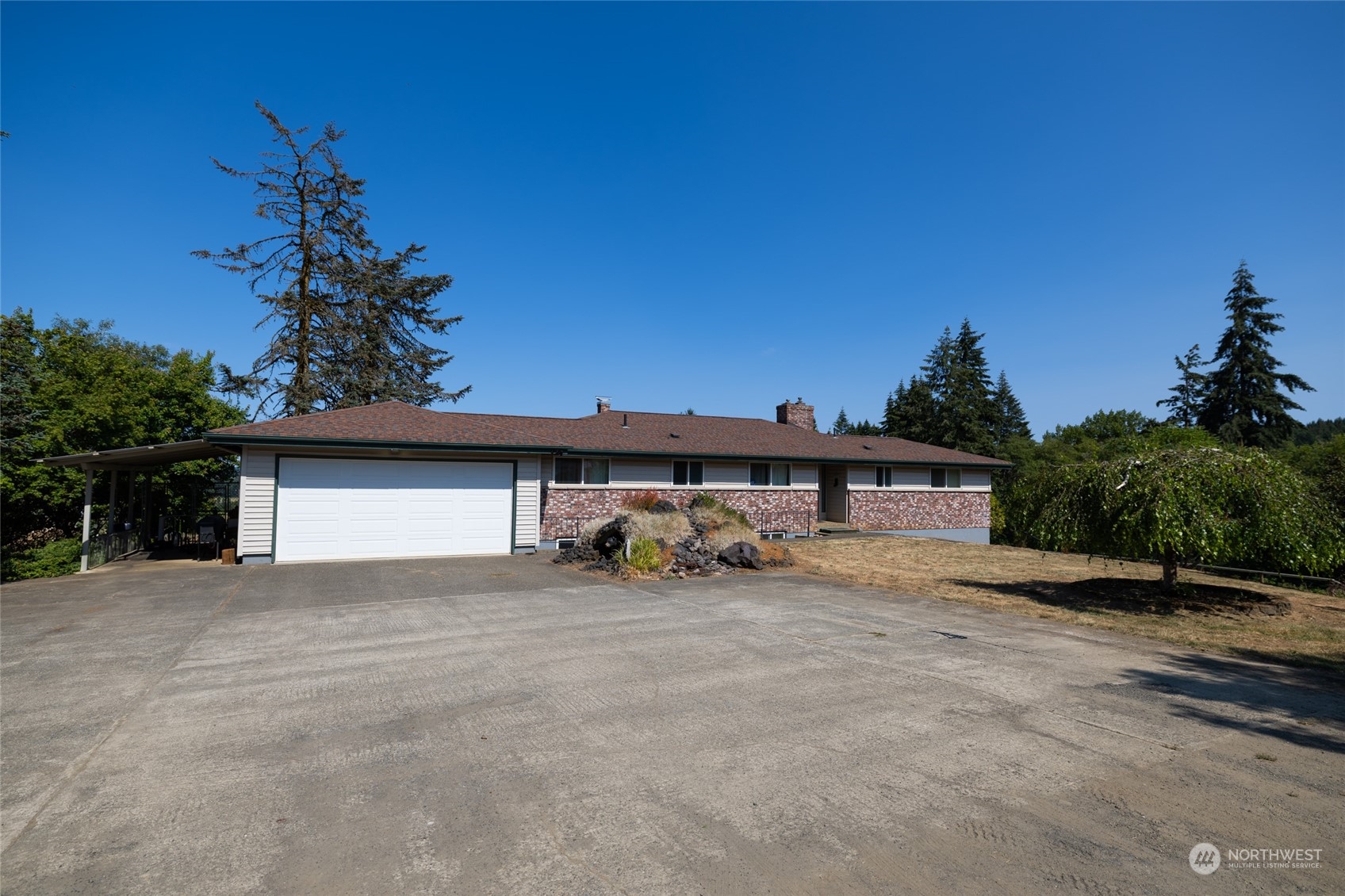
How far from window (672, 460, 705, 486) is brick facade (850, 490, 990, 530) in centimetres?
691

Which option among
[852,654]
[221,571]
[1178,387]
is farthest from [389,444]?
Answer: [1178,387]

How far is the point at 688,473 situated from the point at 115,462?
50.6 ft

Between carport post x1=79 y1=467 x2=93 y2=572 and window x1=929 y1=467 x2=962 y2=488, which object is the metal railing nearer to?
carport post x1=79 y1=467 x2=93 y2=572

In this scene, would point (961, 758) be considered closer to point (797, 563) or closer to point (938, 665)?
point (938, 665)

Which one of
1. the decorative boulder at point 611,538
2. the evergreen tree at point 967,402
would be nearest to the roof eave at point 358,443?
the decorative boulder at point 611,538

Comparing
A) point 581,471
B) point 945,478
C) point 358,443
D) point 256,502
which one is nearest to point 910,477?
point 945,478

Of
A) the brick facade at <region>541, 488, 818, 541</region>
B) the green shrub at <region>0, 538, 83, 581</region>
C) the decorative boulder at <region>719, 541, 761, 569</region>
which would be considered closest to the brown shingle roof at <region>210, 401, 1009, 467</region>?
the brick facade at <region>541, 488, 818, 541</region>

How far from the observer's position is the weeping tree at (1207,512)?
895 cm

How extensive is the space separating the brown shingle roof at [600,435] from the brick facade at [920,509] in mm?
1538

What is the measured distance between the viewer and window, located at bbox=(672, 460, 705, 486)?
21578 mm

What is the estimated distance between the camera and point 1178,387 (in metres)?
44.2

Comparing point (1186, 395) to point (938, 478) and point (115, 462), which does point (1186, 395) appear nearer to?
point (938, 478)

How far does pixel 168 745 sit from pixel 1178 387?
5651 centimetres

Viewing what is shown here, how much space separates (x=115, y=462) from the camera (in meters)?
14.6
